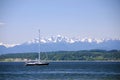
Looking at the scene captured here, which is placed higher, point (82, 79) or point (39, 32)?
point (39, 32)

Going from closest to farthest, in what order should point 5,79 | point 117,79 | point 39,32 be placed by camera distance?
point 117,79 < point 5,79 < point 39,32

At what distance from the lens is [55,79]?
61625mm

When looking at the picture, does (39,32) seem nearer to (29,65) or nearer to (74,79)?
(29,65)

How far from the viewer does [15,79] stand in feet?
207

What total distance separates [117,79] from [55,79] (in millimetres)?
8655

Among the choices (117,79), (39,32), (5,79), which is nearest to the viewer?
(117,79)

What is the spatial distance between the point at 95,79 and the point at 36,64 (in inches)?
2326

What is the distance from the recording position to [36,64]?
388 feet

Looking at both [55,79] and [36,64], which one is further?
[36,64]

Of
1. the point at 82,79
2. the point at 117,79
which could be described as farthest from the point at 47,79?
the point at 117,79

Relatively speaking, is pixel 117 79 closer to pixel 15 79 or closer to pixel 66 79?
pixel 66 79

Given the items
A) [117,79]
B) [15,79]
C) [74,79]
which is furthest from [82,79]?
[15,79]

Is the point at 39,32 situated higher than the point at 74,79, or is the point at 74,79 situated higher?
the point at 39,32

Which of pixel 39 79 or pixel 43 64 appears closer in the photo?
pixel 39 79
